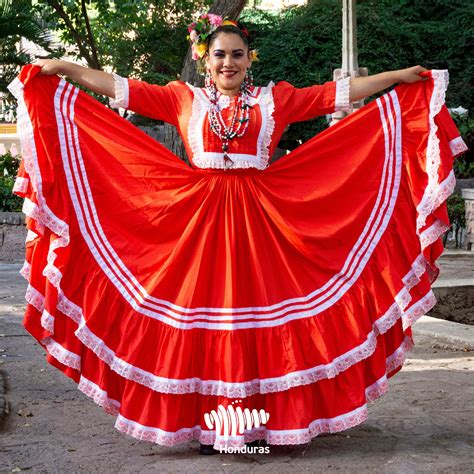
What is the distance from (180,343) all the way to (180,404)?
0.88 ft

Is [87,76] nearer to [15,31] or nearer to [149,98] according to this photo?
[149,98]

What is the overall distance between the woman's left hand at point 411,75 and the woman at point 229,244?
0.05 feet

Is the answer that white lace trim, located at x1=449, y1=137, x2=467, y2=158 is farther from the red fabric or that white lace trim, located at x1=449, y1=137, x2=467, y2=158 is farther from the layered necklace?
the layered necklace

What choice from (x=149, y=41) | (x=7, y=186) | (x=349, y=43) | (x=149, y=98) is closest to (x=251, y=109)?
(x=149, y=98)

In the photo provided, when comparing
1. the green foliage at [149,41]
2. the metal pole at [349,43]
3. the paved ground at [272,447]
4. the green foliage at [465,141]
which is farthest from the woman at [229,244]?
the green foliage at [149,41]

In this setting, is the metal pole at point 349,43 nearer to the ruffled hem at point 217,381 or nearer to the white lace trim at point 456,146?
the white lace trim at point 456,146

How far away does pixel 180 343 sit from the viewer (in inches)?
171

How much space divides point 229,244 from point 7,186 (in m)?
10.5

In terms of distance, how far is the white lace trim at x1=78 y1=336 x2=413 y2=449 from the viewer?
4.29 m

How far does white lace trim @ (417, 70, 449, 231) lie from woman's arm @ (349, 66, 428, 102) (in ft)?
0.37

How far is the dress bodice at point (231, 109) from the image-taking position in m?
4.55

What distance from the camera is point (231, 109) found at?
15.0ft

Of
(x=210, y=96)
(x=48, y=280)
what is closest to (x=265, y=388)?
(x=48, y=280)

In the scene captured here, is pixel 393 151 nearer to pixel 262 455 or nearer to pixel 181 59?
pixel 262 455
